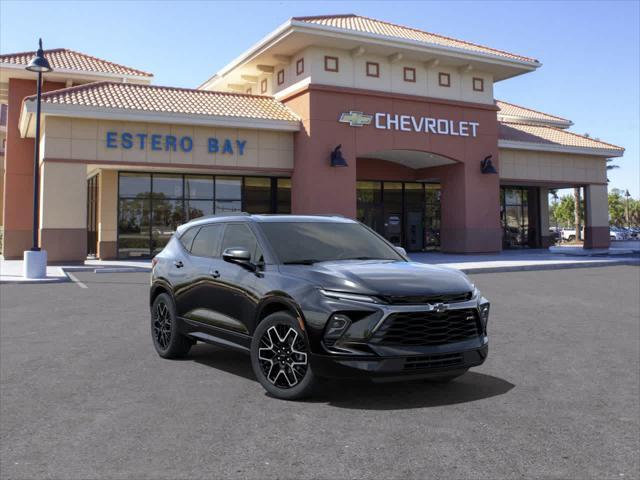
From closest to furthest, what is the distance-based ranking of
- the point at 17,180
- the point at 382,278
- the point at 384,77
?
1. the point at 382,278
2. the point at 384,77
3. the point at 17,180

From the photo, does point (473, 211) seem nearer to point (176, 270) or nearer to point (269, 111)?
point (269, 111)

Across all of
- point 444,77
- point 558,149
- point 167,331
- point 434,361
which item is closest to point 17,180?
point 444,77

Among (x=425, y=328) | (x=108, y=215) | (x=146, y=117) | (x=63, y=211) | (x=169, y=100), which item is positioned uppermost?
(x=169, y=100)

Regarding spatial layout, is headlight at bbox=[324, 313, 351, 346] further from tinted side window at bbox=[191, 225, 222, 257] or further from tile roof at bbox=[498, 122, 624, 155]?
tile roof at bbox=[498, 122, 624, 155]

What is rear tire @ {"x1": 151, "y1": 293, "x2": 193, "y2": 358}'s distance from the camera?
709 cm

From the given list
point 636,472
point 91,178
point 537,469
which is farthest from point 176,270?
point 91,178

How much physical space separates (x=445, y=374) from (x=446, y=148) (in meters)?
25.1

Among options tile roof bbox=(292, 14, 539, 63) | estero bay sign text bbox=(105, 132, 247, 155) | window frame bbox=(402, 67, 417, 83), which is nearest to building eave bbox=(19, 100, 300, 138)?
estero bay sign text bbox=(105, 132, 247, 155)

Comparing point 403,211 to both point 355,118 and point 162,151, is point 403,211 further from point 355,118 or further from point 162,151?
point 162,151

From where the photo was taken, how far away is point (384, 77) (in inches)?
1093

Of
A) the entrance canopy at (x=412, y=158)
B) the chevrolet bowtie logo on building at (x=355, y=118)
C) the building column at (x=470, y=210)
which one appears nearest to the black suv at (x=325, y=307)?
the chevrolet bowtie logo on building at (x=355, y=118)

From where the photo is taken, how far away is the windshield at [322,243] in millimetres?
5980

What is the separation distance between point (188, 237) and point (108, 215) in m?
21.4

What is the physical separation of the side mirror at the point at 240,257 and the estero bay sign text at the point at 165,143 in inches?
778
